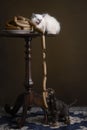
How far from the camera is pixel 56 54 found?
2.81m

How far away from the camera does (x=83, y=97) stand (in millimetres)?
2871

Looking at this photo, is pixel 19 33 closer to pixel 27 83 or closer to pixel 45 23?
pixel 45 23

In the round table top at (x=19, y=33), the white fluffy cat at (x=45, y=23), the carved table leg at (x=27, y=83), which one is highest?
the white fluffy cat at (x=45, y=23)

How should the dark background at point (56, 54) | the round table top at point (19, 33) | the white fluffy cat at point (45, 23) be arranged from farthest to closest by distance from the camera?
the dark background at point (56, 54) → the white fluffy cat at point (45, 23) → the round table top at point (19, 33)

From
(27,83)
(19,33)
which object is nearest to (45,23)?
(19,33)

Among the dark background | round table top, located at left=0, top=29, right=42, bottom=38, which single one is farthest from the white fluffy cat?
the dark background

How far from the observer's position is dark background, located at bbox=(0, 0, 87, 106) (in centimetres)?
273

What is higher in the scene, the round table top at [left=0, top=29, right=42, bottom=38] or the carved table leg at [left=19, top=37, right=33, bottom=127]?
the round table top at [left=0, top=29, right=42, bottom=38]

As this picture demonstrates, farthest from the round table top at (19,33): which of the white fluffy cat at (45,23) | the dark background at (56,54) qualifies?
the dark background at (56,54)

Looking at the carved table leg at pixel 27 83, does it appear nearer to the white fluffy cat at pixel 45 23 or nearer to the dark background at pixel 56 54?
the white fluffy cat at pixel 45 23

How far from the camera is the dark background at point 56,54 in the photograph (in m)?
2.73

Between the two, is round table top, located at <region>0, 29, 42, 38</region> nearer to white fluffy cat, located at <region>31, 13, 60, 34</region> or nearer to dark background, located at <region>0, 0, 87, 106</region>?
white fluffy cat, located at <region>31, 13, 60, 34</region>

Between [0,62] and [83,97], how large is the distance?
32.3 inches

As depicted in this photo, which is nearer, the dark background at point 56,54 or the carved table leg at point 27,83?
the carved table leg at point 27,83
